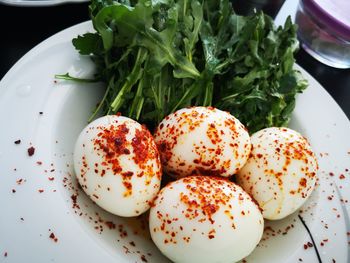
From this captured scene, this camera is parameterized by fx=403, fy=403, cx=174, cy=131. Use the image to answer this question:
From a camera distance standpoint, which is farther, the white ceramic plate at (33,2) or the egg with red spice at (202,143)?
the white ceramic plate at (33,2)

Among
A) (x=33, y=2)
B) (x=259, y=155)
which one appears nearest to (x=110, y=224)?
(x=259, y=155)

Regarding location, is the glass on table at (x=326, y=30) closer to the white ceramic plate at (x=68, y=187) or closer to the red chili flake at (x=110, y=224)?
the white ceramic plate at (x=68, y=187)

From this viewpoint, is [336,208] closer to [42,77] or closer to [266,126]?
[266,126]

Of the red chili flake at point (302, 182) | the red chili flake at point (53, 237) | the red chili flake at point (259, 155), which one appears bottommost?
the red chili flake at point (302, 182)

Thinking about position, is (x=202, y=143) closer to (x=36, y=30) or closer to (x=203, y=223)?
(x=203, y=223)

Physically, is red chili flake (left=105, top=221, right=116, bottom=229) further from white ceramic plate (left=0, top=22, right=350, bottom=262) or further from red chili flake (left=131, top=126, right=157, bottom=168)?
red chili flake (left=131, top=126, right=157, bottom=168)

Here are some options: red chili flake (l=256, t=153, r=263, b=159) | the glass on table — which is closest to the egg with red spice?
red chili flake (l=256, t=153, r=263, b=159)

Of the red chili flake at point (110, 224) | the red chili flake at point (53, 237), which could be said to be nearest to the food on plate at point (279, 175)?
the red chili flake at point (110, 224)

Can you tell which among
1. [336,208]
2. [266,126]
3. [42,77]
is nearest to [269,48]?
[266,126]
